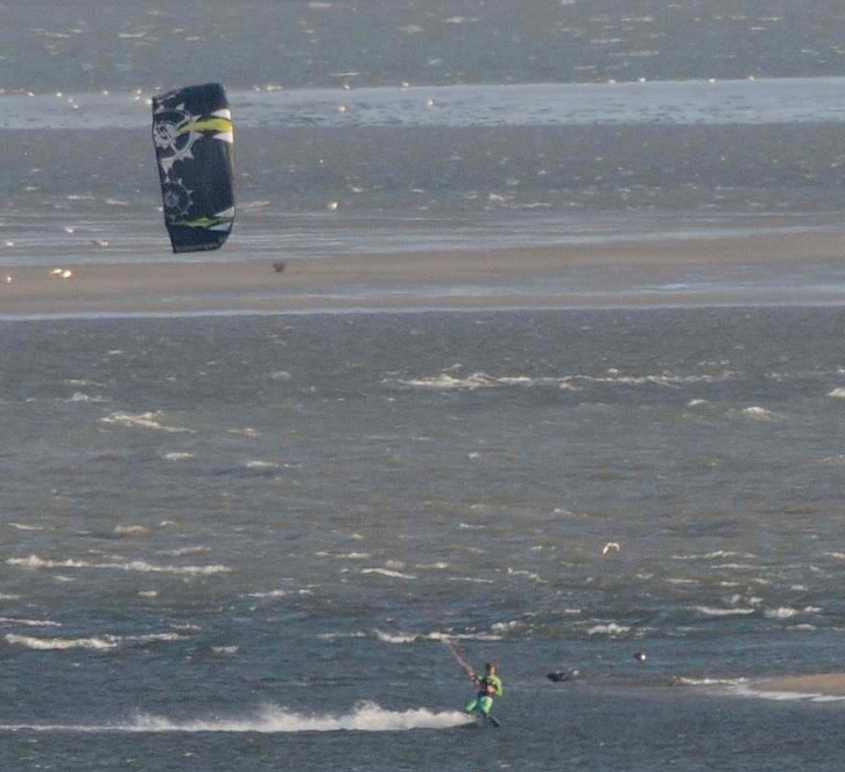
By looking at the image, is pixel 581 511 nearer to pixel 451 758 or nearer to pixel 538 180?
pixel 451 758

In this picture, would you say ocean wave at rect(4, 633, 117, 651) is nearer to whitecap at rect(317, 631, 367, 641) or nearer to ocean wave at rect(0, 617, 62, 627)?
ocean wave at rect(0, 617, 62, 627)

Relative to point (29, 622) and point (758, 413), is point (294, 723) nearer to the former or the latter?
point (29, 622)

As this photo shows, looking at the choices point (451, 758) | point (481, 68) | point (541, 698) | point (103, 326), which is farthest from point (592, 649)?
point (481, 68)

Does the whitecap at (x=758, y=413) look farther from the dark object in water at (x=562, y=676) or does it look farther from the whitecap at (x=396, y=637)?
the dark object in water at (x=562, y=676)

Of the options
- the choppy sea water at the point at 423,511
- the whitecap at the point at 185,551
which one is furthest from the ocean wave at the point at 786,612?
the whitecap at the point at 185,551

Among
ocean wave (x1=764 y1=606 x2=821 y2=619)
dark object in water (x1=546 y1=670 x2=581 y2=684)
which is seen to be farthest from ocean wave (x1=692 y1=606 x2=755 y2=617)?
dark object in water (x1=546 y1=670 x2=581 y2=684)

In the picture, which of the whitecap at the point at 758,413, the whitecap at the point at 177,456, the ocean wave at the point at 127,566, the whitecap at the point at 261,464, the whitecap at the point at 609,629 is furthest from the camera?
the whitecap at the point at 758,413
